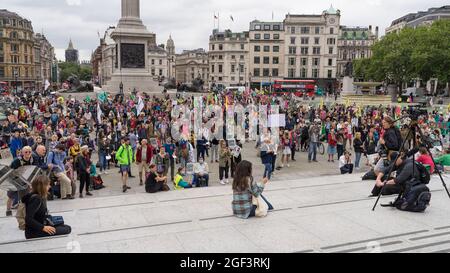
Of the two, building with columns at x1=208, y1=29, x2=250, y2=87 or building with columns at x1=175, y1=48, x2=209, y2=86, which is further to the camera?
building with columns at x1=175, y1=48, x2=209, y2=86

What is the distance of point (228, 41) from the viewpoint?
352 ft

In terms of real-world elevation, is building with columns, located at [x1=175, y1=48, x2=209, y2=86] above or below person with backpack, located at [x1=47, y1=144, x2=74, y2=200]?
above

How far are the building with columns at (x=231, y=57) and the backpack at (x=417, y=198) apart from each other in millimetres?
97350

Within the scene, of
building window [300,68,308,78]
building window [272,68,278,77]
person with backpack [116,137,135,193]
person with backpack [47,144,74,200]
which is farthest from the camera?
building window [272,68,278,77]

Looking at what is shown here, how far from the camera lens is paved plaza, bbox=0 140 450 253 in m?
6.68

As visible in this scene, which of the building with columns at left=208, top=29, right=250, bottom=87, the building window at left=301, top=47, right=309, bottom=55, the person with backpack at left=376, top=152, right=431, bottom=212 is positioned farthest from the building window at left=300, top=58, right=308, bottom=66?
the person with backpack at left=376, top=152, right=431, bottom=212

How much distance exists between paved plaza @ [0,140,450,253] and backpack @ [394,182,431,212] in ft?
0.59

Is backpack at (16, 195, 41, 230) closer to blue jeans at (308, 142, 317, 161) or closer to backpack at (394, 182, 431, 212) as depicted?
backpack at (394, 182, 431, 212)

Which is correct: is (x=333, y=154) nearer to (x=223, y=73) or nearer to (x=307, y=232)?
(x=307, y=232)

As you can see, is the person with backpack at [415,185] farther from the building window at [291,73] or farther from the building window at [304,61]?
the building window at [291,73]

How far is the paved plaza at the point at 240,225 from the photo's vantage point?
6.68 meters

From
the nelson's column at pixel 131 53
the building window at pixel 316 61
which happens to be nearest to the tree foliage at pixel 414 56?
the building window at pixel 316 61

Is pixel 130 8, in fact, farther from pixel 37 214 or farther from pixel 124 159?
pixel 37 214

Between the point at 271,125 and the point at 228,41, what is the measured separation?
9170 cm
